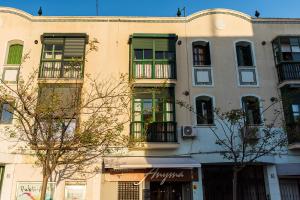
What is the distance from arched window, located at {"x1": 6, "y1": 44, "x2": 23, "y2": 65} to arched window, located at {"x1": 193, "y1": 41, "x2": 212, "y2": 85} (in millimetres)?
9824

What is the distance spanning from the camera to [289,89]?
19422 millimetres

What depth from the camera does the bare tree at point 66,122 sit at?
1427cm

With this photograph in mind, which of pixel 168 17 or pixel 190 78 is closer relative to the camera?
pixel 190 78

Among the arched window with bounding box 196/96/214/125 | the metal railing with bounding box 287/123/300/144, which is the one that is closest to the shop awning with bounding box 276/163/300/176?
the metal railing with bounding box 287/123/300/144

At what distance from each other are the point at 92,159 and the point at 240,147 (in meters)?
7.31

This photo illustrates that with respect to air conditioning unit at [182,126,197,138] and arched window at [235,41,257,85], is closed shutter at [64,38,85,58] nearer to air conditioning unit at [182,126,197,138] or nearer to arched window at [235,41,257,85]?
air conditioning unit at [182,126,197,138]

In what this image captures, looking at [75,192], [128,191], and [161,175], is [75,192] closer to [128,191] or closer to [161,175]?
[128,191]

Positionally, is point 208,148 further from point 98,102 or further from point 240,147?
point 98,102

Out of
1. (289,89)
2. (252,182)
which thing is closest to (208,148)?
(252,182)

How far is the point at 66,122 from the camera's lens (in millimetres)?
17938

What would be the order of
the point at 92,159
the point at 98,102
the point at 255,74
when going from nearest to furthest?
the point at 92,159 < the point at 98,102 < the point at 255,74

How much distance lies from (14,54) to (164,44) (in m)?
8.46

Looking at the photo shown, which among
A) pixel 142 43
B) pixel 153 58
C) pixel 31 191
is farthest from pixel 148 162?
pixel 142 43

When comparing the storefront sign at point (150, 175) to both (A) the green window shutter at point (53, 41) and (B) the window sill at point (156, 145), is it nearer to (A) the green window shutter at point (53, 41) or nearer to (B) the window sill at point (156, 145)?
(B) the window sill at point (156, 145)
